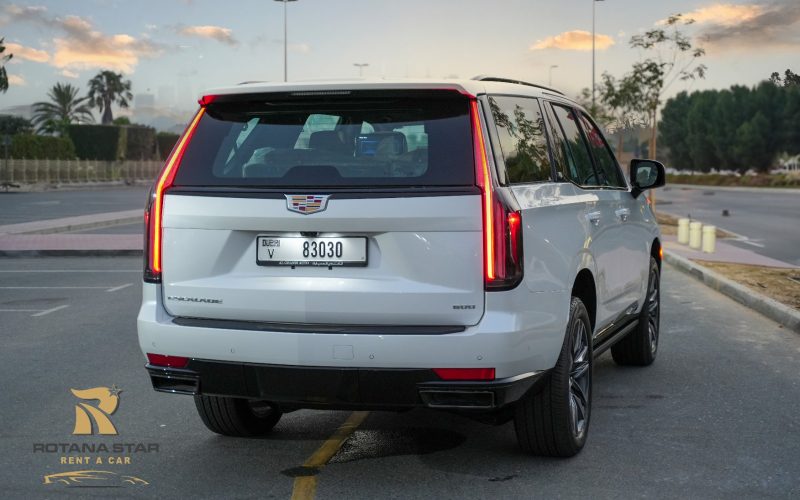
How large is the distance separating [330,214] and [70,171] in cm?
7816

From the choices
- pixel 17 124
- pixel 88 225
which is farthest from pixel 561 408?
pixel 17 124

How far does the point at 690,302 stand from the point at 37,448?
27.9 ft

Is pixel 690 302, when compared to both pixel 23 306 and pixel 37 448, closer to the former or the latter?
pixel 23 306

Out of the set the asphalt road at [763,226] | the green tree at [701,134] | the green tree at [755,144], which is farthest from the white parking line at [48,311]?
the green tree at [701,134]

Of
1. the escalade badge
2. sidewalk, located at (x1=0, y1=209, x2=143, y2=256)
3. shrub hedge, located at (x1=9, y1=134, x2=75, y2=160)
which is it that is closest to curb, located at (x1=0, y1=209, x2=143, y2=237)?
sidewalk, located at (x1=0, y1=209, x2=143, y2=256)

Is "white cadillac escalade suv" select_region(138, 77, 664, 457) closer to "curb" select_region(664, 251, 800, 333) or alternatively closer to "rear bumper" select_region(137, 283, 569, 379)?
"rear bumper" select_region(137, 283, 569, 379)

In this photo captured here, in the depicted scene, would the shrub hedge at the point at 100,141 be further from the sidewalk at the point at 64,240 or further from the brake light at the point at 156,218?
the brake light at the point at 156,218

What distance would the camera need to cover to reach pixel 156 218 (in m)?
4.96

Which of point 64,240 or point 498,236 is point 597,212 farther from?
point 64,240

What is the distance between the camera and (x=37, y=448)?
5.58 m

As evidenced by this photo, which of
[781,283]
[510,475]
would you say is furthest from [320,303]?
[781,283]

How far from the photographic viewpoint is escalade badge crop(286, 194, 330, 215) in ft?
15.1

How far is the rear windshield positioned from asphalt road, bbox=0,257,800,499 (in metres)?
1.42

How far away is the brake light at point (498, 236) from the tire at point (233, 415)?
5.72ft
